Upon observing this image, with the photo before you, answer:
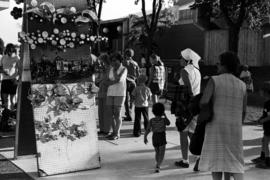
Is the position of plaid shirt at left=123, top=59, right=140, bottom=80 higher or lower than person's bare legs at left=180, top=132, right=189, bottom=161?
higher

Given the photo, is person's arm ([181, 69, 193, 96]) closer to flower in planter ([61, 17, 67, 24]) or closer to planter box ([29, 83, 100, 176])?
planter box ([29, 83, 100, 176])

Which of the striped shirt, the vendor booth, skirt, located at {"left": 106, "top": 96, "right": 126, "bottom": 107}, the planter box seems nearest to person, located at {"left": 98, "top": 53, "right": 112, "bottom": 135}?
skirt, located at {"left": 106, "top": 96, "right": 126, "bottom": 107}

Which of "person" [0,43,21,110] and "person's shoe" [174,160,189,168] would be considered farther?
"person" [0,43,21,110]

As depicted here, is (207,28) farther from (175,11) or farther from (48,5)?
(48,5)

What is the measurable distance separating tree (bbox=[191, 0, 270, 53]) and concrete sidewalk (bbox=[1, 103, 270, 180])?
9544 mm

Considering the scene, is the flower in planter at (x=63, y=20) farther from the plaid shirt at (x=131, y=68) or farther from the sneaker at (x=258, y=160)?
the plaid shirt at (x=131, y=68)

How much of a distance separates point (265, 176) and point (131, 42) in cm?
2472

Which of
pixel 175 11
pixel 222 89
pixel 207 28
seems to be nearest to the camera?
pixel 222 89

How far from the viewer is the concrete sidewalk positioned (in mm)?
6418

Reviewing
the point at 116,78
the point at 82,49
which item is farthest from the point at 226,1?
the point at 82,49

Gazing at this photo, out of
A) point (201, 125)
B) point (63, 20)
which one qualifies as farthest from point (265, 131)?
point (63, 20)

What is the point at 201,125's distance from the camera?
4.98 meters

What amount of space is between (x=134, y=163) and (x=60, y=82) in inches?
68.8

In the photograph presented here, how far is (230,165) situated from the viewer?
190 inches
